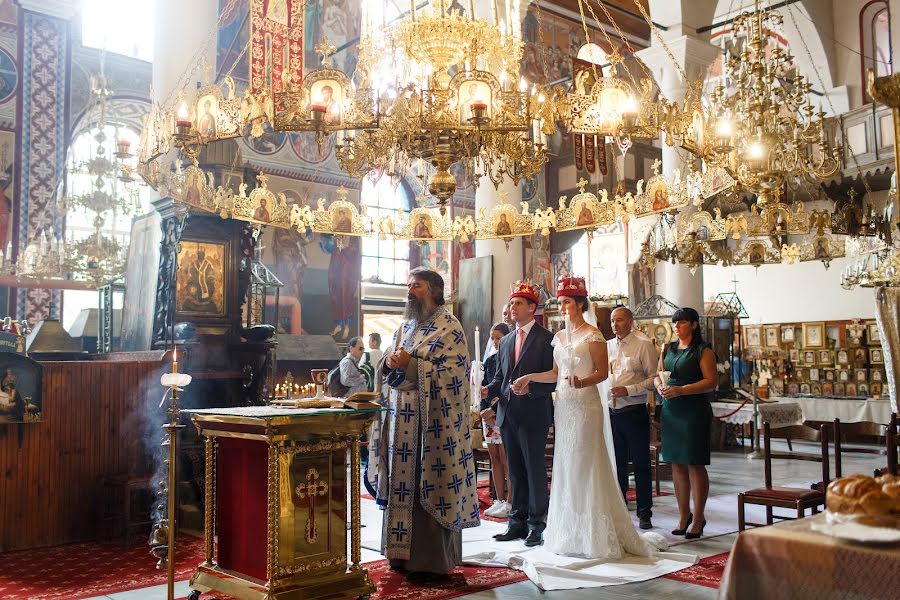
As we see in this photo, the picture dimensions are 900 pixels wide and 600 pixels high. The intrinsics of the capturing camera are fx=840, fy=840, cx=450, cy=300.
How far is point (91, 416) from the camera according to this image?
6.75m

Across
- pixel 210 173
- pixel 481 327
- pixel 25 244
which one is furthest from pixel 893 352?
pixel 25 244

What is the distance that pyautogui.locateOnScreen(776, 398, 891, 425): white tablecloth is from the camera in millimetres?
13938

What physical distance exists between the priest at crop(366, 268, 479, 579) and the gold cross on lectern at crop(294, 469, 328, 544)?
32.5 inches

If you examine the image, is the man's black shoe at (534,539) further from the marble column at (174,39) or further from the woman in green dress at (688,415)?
the marble column at (174,39)

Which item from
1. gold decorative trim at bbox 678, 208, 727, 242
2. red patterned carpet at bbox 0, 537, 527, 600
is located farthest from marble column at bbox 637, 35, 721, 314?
red patterned carpet at bbox 0, 537, 527, 600

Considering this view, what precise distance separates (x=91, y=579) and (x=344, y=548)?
189cm

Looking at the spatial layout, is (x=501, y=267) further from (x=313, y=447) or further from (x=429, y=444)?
(x=313, y=447)

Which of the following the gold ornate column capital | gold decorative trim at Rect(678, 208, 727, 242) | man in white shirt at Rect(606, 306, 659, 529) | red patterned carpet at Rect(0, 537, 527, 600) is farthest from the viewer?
gold decorative trim at Rect(678, 208, 727, 242)

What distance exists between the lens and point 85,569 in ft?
18.2

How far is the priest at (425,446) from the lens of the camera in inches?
200

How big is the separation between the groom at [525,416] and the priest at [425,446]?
2.49ft

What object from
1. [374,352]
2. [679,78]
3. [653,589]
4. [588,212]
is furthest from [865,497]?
[679,78]

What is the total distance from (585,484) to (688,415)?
111 centimetres

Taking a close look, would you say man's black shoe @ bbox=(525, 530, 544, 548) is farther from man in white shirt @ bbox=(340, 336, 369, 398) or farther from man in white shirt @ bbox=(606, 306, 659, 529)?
man in white shirt @ bbox=(340, 336, 369, 398)
